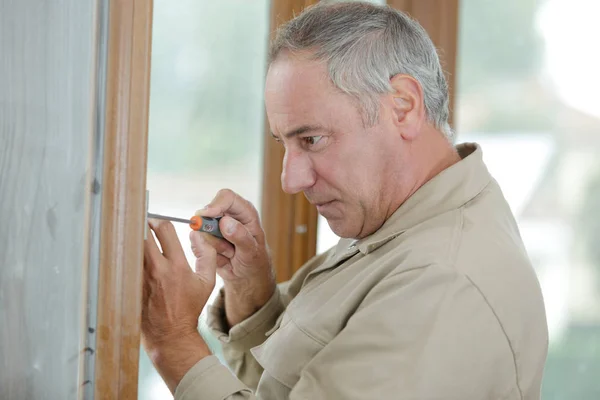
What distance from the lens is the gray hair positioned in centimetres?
112

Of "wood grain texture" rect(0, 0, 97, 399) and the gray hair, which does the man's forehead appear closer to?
the gray hair

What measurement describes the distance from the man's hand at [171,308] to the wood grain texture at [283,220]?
0.82 meters

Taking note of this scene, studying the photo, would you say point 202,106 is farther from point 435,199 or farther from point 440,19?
point 435,199

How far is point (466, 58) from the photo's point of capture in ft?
6.55

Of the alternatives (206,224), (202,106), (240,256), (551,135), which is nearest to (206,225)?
(206,224)

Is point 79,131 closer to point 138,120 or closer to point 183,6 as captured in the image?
point 138,120

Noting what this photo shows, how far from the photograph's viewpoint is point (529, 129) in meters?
2.01

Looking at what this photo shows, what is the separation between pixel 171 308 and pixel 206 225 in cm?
25

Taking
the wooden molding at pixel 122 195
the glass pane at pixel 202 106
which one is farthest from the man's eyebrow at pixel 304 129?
the glass pane at pixel 202 106

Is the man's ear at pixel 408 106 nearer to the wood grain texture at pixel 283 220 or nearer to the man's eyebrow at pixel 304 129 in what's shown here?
the man's eyebrow at pixel 304 129

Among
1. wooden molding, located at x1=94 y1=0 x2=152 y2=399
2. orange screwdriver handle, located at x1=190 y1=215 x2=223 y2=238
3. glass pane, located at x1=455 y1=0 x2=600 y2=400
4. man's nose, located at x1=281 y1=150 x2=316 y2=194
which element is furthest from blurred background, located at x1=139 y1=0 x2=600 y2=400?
wooden molding, located at x1=94 y1=0 x2=152 y2=399

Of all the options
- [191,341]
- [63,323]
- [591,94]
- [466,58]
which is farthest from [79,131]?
[591,94]

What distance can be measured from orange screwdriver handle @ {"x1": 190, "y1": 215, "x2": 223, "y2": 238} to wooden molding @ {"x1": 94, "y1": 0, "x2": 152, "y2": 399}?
0.37 metres

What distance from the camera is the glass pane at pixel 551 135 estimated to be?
1979 millimetres
